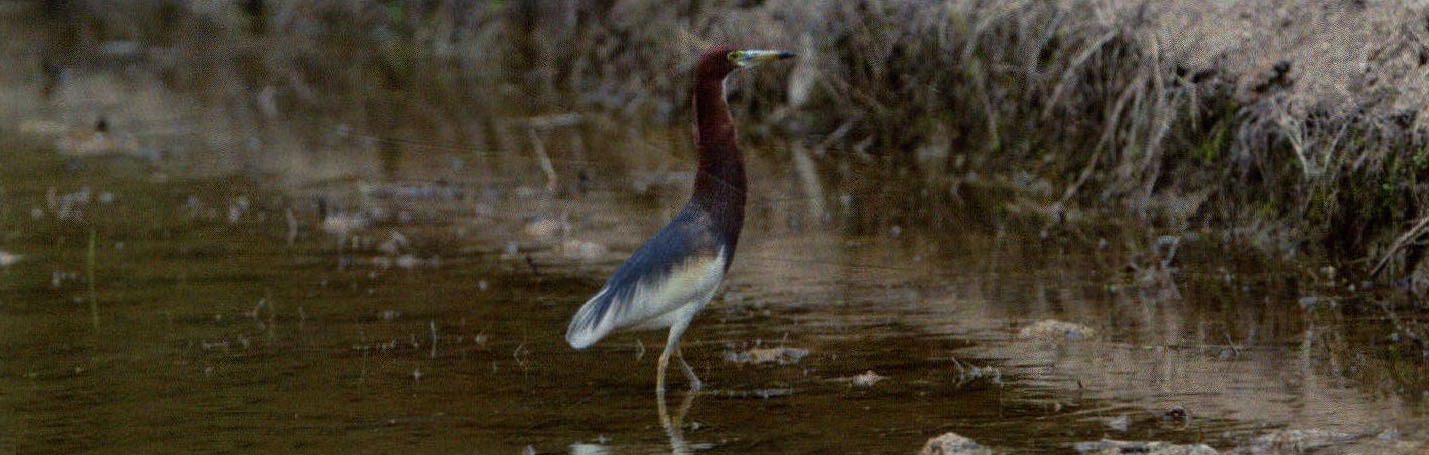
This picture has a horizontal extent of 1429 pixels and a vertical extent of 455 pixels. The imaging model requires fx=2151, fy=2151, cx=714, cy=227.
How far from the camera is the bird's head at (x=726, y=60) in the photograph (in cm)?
760

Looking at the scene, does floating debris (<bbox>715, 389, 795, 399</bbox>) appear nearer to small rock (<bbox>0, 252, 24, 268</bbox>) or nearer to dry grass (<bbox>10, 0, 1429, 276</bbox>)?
dry grass (<bbox>10, 0, 1429, 276</bbox>)

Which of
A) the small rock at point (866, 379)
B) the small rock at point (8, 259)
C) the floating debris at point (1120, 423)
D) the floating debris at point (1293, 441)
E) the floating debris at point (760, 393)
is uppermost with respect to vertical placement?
the small rock at point (8, 259)

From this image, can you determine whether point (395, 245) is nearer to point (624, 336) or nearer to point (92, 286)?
point (92, 286)

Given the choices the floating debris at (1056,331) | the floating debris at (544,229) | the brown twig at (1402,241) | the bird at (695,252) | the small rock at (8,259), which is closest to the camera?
the bird at (695,252)

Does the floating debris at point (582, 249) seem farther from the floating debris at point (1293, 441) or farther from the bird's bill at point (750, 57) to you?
the floating debris at point (1293, 441)

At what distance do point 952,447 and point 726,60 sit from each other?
1.92 m

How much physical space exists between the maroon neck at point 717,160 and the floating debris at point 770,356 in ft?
2.20

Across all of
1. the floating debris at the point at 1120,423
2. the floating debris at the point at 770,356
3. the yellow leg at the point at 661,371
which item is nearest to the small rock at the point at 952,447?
the floating debris at the point at 1120,423

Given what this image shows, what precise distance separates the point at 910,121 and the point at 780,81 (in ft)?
5.46

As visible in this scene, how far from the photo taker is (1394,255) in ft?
30.3

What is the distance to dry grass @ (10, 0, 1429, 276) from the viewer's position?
9.40m

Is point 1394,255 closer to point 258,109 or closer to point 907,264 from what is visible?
point 907,264

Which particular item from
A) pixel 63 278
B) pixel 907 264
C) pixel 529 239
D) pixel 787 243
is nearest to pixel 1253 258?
pixel 907 264

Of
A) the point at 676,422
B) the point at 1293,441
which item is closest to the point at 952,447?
the point at 1293,441
